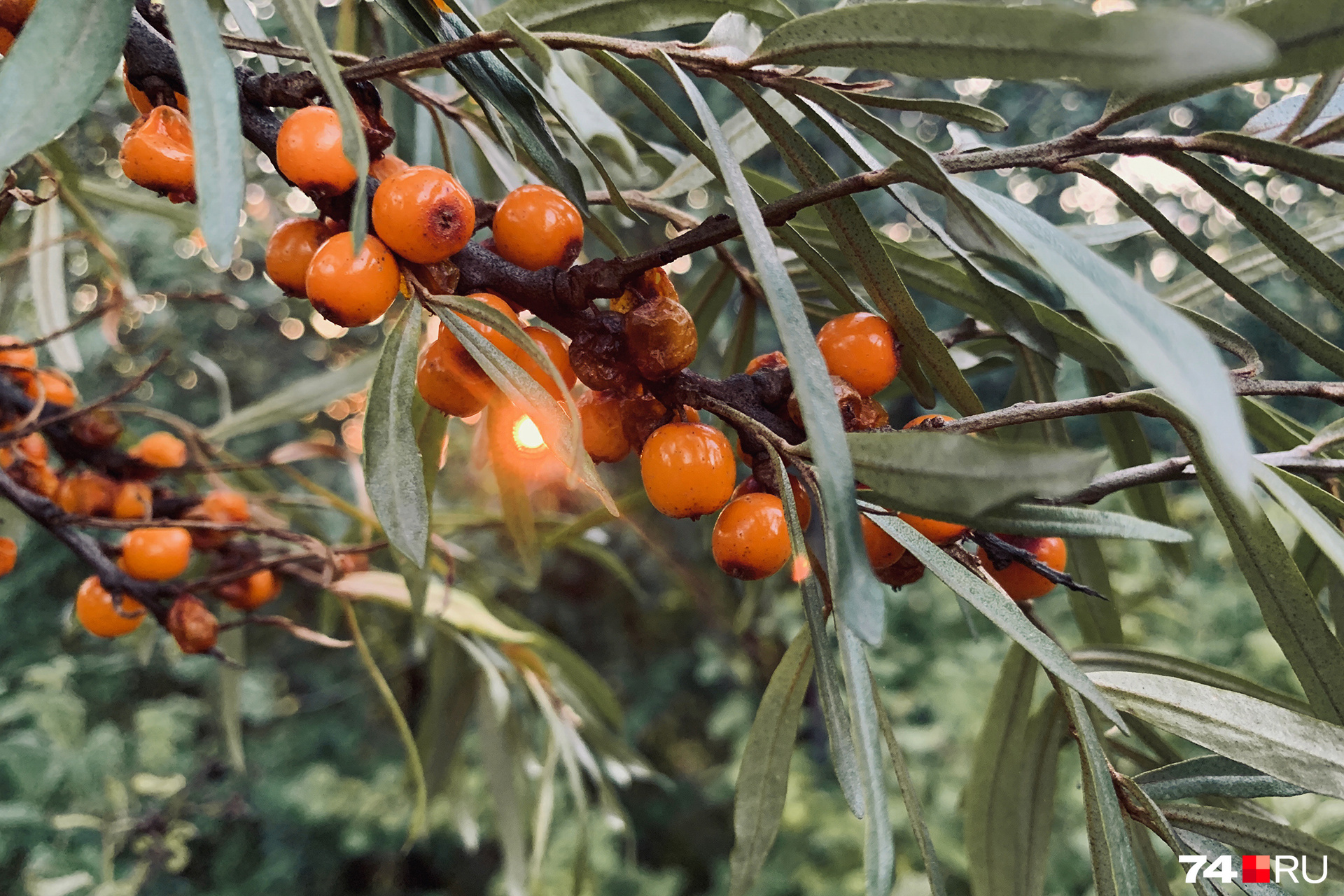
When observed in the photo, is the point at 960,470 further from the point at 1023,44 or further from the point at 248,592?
the point at 248,592

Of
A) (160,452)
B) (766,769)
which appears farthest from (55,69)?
(160,452)

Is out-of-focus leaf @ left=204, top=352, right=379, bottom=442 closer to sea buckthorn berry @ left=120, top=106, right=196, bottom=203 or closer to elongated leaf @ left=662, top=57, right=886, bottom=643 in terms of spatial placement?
sea buckthorn berry @ left=120, top=106, right=196, bottom=203

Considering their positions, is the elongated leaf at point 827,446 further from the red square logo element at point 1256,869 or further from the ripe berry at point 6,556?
the ripe berry at point 6,556

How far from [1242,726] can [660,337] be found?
11.8 inches

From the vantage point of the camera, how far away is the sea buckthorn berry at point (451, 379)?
0.35 meters

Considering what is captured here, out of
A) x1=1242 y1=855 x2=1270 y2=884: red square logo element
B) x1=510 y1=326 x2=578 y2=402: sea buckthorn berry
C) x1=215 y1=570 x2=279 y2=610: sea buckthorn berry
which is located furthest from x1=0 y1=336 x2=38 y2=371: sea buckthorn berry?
x1=1242 y1=855 x2=1270 y2=884: red square logo element

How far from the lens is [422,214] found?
1.01 feet

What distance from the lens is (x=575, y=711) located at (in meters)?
0.82

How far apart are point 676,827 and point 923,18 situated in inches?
76.4

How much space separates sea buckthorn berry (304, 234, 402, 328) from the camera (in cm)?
30

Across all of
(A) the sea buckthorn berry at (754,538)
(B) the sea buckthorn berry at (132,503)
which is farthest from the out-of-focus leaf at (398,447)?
(B) the sea buckthorn berry at (132,503)

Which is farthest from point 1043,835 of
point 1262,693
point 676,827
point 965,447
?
point 676,827

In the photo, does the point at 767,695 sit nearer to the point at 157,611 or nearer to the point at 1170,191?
the point at 157,611

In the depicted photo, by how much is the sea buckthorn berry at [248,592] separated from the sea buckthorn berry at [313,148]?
0.43 m
